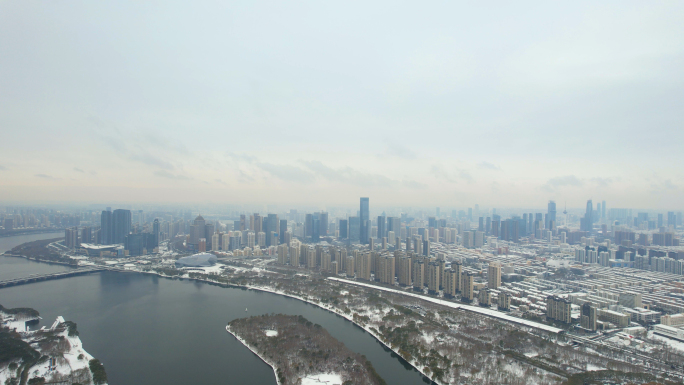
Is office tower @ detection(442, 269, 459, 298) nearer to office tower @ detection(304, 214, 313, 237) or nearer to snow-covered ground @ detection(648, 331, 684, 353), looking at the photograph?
snow-covered ground @ detection(648, 331, 684, 353)

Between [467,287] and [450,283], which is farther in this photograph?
[450,283]

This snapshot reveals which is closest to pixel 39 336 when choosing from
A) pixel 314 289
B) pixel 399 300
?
pixel 314 289

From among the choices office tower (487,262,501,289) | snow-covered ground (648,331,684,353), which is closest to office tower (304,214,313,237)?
office tower (487,262,501,289)

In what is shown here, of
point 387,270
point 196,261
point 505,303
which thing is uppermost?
point 387,270

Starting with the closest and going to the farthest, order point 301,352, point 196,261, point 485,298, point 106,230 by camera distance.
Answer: point 301,352
point 485,298
point 196,261
point 106,230

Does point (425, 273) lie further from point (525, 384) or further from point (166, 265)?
point (166, 265)

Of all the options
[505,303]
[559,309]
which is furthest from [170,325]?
[559,309]

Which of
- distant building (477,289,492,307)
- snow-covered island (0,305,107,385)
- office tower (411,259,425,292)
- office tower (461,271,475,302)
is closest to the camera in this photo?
snow-covered island (0,305,107,385)

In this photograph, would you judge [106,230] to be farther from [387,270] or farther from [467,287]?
[467,287]
